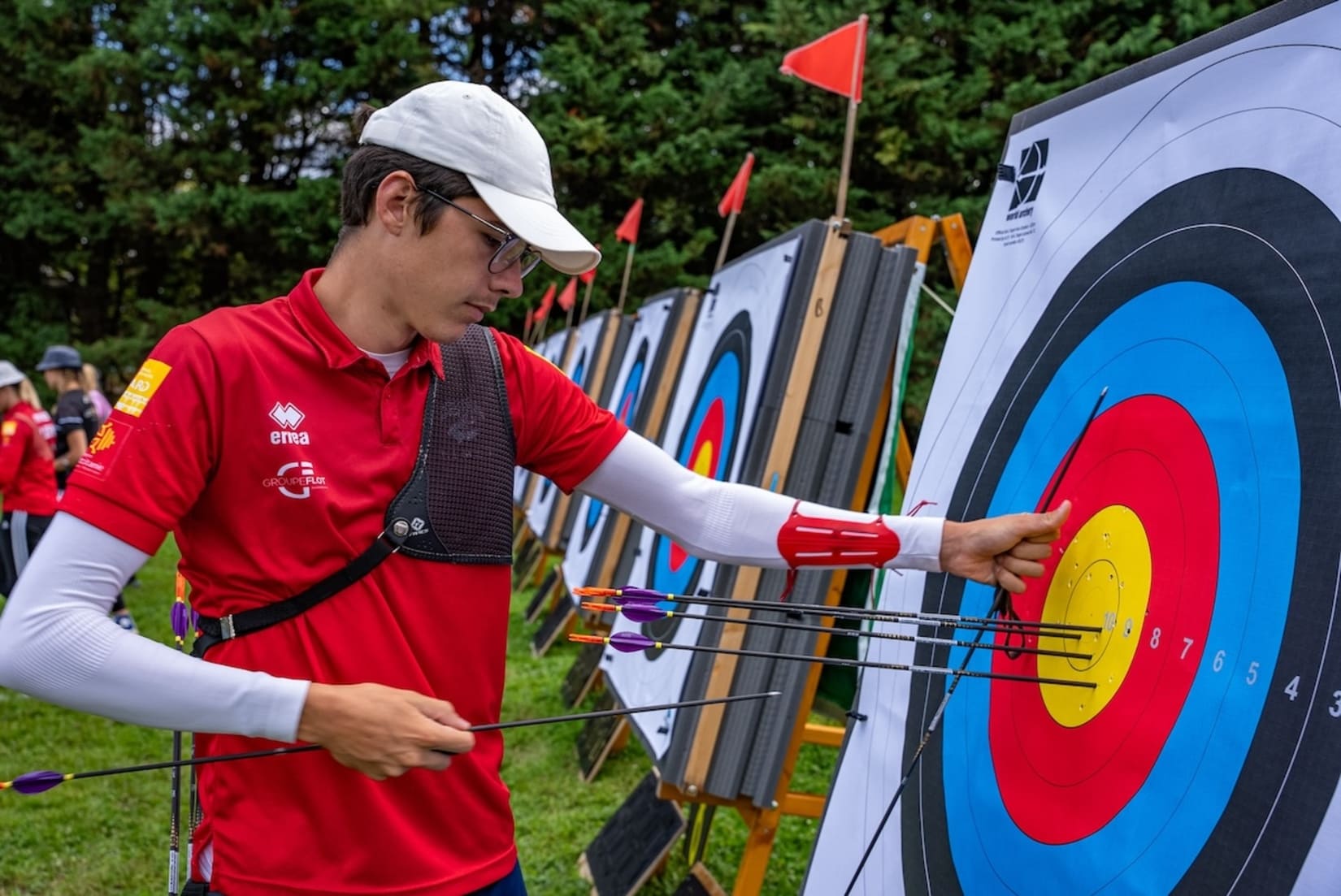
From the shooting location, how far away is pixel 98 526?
3.89 feet

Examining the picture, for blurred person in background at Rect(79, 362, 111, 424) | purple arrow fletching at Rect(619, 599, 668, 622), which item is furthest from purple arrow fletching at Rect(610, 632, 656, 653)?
blurred person in background at Rect(79, 362, 111, 424)

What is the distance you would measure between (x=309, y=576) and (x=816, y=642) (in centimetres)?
141

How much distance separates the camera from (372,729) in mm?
1196

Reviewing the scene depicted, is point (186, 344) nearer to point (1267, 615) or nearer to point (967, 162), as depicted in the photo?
point (1267, 615)

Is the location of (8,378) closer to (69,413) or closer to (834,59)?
(69,413)

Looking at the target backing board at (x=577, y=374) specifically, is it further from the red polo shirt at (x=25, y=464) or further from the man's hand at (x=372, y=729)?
the man's hand at (x=372, y=729)

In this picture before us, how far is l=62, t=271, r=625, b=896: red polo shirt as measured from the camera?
1311 mm

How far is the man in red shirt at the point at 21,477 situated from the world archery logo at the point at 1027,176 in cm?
471

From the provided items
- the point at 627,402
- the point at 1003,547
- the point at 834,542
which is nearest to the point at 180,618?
the point at 834,542

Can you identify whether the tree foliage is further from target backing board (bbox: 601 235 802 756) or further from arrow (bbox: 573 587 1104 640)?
arrow (bbox: 573 587 1104 640)

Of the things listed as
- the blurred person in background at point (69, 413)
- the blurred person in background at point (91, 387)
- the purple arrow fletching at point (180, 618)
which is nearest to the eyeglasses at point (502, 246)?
the purple arrow fletching at point (180, 618)

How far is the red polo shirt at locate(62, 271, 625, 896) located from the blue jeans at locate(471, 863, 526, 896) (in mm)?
16

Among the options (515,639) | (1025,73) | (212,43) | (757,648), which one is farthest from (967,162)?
(757,648)

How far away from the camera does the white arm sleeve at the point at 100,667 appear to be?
1.16m
